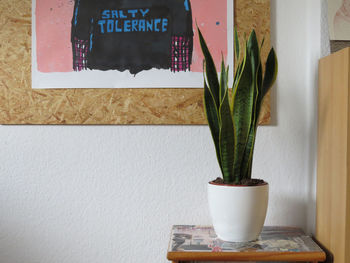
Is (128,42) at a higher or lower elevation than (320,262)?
higher

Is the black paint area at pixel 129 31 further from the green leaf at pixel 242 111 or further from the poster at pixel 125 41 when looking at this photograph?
the green leaf at pixel 242 111

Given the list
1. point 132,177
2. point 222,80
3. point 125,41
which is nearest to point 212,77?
point 222,80

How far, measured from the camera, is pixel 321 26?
1.31 m

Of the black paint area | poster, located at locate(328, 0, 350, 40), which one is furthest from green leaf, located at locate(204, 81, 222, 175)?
poster, located at locate(328, 0, 350, 40)

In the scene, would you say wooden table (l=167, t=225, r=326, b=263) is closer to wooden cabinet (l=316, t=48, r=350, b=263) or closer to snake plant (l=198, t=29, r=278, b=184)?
wooden cabinet (l=316, t=48, r=350, b=263)

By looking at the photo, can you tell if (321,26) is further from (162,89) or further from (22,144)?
(22,144)

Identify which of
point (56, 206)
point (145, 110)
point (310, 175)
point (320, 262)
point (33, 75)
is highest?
point (33, 75)

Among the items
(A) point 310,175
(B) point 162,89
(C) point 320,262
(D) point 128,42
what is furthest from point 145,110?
(C) point 320,262

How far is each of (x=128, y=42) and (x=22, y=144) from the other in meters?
0.58

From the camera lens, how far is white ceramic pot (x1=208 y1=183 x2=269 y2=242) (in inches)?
46.1

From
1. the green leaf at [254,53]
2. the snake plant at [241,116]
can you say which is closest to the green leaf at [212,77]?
the snake plant at [241,116]

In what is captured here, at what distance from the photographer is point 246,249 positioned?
3.77ft

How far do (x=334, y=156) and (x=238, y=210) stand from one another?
Result: 1.08ft

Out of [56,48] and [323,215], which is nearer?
[323,215]
